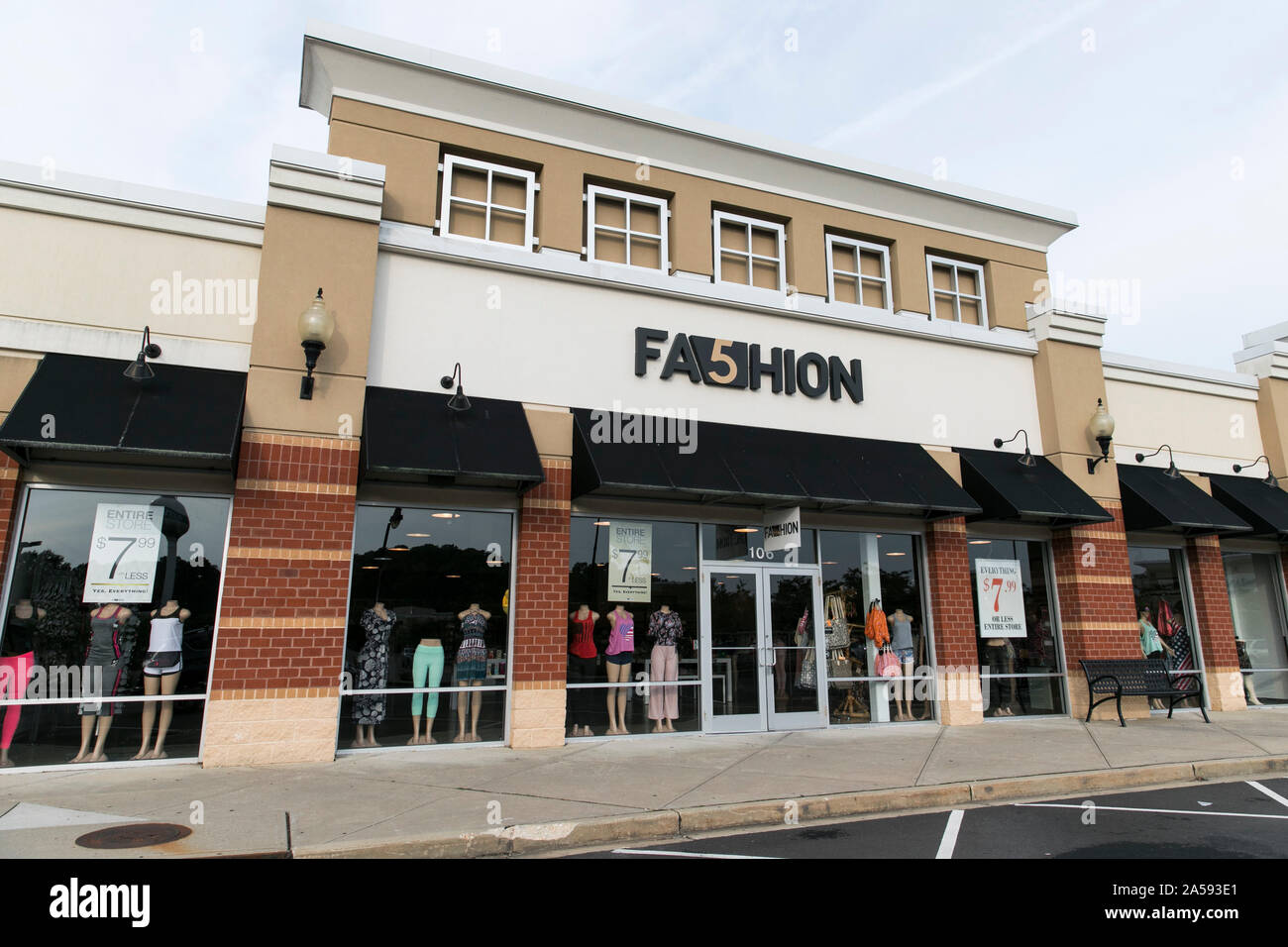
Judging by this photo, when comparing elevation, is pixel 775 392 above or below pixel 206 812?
above

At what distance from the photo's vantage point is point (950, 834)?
6.37m

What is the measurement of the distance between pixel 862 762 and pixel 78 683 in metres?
8.68

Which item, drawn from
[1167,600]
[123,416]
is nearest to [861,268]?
[1167,600]

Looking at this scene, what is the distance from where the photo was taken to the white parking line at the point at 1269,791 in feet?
24.9

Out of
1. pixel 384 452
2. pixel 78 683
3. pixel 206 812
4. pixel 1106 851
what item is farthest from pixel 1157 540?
pixel 78 683

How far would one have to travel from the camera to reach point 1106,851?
226 inches

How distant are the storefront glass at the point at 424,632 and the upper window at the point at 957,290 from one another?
931cm

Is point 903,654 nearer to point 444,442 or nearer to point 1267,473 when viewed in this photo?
point 444,442

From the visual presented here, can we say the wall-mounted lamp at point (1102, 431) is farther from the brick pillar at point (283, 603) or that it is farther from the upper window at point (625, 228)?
the brick pillar at point (283, 603)

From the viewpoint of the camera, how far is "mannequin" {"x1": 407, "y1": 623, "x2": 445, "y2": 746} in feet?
31.7

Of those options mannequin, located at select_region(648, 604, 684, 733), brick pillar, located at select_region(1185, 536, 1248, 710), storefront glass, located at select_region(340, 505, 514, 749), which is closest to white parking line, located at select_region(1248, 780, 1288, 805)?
mannequin, located at select_region(648, 604, 684, 733)

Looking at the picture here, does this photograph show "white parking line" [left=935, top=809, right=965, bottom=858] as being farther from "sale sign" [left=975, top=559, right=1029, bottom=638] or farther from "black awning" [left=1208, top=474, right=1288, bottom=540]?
"black awning" [left=1208, top=474, right=1288, bottom=540]
